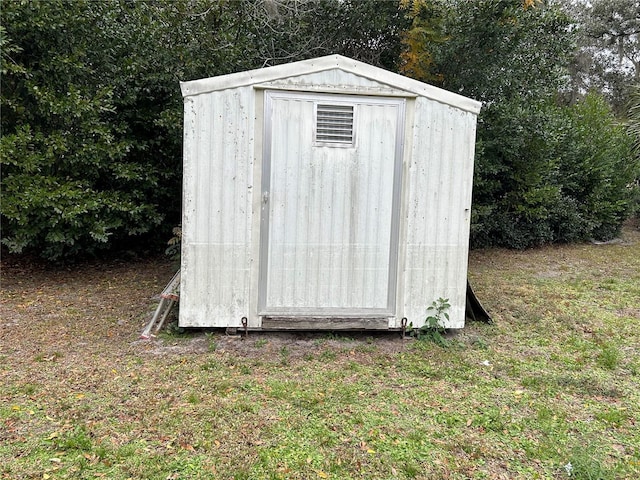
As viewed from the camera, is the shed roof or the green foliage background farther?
the green foliage background

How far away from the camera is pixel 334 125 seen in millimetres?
3805

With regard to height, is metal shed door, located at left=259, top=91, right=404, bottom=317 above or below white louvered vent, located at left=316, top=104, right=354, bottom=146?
below

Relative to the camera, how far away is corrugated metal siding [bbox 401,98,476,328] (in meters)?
3.89

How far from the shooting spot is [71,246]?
6.59m

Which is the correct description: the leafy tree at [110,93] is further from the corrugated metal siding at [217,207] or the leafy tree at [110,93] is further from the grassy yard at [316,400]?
the corrugated metal siding at [217,207]

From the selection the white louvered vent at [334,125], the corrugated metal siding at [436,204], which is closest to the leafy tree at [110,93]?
the white louvered vent at [334,125]

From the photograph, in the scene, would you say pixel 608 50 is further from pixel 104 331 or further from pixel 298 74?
pixel 104 331

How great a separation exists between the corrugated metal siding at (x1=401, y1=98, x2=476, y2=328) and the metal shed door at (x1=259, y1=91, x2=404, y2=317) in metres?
0.15

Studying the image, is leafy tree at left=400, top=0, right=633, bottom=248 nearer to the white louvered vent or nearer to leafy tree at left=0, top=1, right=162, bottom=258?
the white louvered vent

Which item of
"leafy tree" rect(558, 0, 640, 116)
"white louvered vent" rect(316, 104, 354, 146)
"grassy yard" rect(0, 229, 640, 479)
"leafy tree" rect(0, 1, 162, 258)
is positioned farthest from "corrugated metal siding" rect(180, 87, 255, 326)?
"leafy tree" rect(558, 0, 640, 116)

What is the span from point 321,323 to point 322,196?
1.03 m

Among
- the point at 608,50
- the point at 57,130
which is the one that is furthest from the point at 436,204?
the point at 608,50

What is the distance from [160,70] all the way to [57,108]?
5.48 feet

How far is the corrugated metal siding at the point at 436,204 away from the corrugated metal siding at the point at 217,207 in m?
1.32
